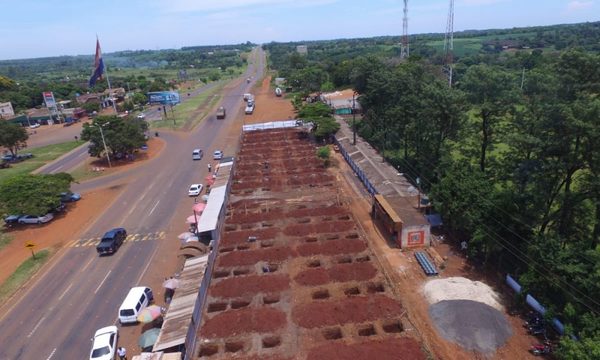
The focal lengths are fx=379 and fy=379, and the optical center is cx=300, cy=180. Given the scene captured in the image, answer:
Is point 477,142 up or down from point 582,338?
up

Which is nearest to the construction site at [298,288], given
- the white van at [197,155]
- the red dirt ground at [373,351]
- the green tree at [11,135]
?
the red dirt ground at [373,351]

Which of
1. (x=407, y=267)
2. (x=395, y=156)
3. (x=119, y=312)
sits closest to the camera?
(x=119, y=312)

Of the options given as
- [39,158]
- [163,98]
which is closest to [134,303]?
[39,158]

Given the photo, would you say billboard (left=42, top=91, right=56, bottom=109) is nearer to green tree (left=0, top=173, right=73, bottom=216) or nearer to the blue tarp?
green tree (left=0, top=173, right=73, bottom=216)

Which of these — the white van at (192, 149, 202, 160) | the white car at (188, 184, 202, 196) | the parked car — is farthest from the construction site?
the parked car

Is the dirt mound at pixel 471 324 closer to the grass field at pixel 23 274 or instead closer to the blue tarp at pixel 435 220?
the blue tarp at pixel 435 220

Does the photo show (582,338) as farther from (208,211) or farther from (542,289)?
(208,211)

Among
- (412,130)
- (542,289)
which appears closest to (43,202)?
(412,130)
